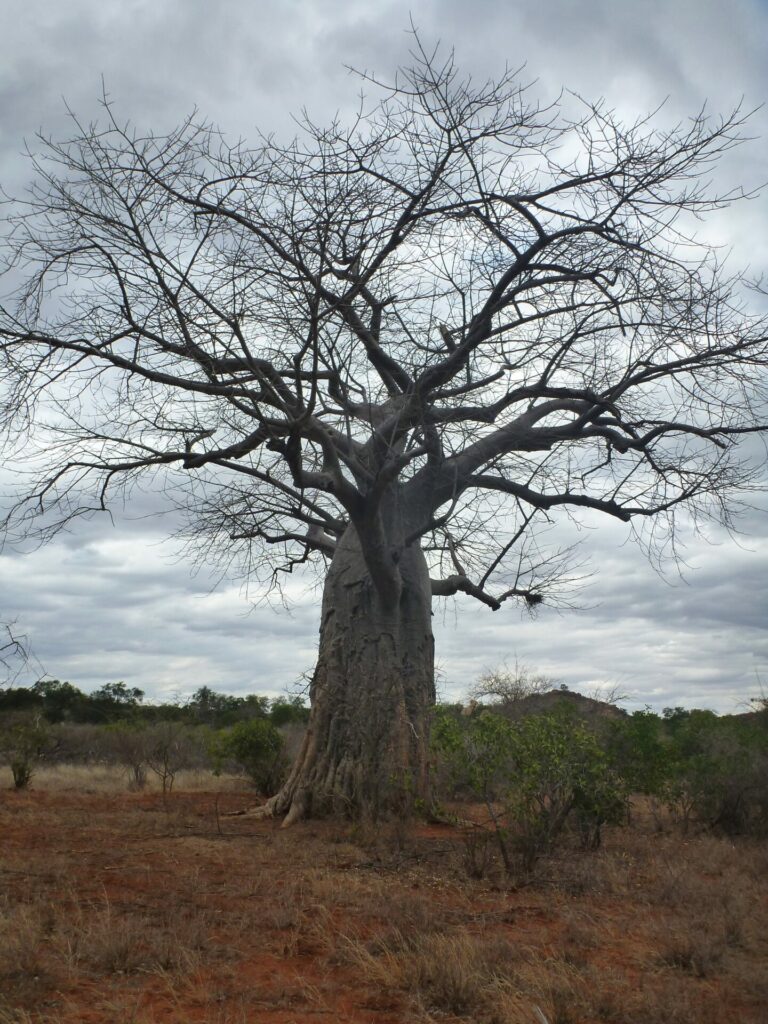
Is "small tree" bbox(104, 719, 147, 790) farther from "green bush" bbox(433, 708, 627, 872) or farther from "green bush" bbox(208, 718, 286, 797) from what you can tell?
"green bush" bbox(433, 708, 627, 872)

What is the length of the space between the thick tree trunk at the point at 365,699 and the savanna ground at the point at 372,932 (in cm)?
91

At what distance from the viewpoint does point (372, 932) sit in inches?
180

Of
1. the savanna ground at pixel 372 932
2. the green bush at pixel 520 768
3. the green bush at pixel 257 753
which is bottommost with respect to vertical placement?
the savanna ground at pixel 372 932

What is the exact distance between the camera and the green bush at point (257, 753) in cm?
1209

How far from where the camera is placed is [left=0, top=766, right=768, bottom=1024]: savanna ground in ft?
12.1

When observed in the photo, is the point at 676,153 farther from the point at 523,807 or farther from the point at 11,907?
the point at 11,907

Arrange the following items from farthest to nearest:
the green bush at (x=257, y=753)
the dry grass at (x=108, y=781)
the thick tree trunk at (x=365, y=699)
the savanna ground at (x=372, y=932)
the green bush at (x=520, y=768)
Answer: the dry grass at (x=108, y=781) < the green bush at (x=257, y=753) < the thick tree trunk at (x=365, y=699) < the green bush at (x=520, y=768) < the savanna ground at (x=372, y=932)

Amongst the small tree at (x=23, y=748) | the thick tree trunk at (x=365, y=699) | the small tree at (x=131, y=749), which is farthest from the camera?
the small tree at (x=131, y=749)

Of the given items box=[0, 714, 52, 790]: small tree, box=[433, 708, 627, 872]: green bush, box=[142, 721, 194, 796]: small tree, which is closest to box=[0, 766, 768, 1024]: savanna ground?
box=[433, 708, 627, 872]: green bush

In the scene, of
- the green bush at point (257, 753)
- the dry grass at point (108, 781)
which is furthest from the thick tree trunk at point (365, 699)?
the dry grass at point (108, 781)

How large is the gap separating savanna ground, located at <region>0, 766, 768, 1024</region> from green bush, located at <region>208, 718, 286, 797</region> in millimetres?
4251

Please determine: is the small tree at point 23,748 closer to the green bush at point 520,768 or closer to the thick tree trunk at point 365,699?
the thick tree trunk at point 365,699

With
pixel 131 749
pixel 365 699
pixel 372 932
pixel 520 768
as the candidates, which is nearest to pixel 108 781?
pixel 131 749

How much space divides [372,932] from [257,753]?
7838 millimetres
